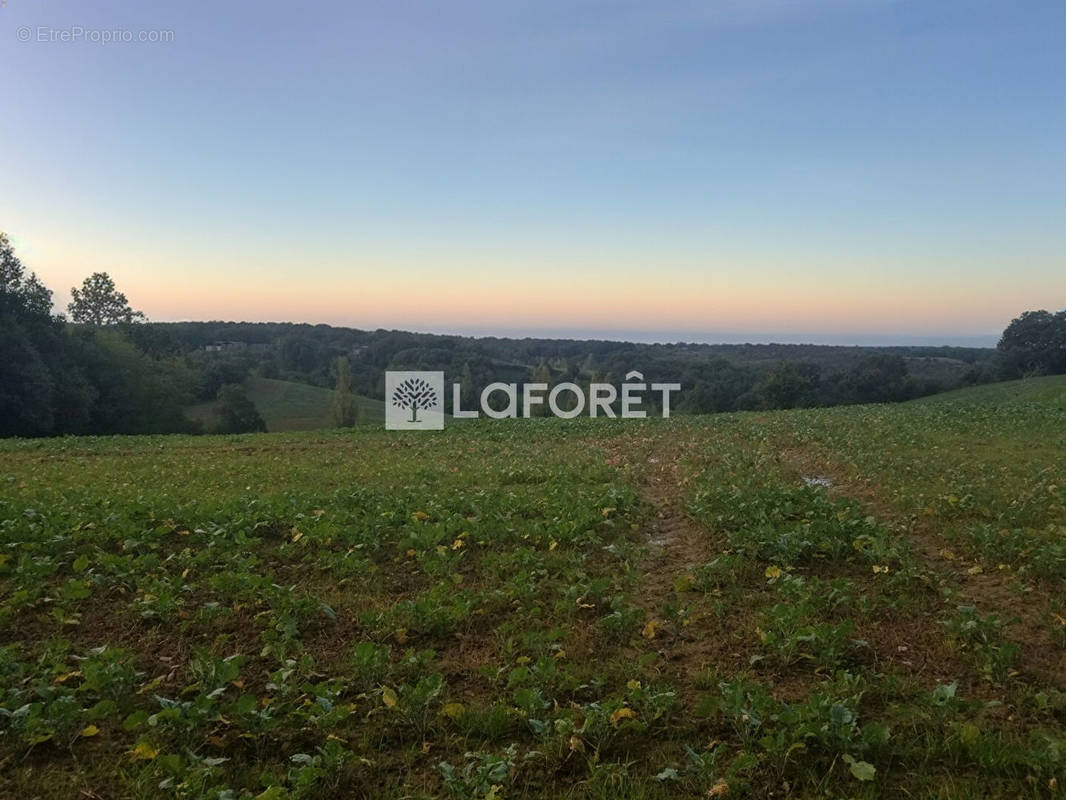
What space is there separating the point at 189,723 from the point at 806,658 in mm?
3428

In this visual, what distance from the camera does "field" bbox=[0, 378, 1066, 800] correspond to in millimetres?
2947

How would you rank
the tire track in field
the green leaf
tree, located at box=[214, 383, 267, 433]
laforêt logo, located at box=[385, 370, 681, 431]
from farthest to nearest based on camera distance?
tree, located at box=[214, 383, 267, 433]
laforêt logo, located at box=[385, 370, 681, 431]
the tire track in field
the green leaf

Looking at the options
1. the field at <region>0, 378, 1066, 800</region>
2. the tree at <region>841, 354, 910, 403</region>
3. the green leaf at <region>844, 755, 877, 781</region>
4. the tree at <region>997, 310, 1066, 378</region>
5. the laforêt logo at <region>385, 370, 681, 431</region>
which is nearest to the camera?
the green leaf at <region>844, 755, 877, 781</region>

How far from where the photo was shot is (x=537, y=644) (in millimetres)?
4238

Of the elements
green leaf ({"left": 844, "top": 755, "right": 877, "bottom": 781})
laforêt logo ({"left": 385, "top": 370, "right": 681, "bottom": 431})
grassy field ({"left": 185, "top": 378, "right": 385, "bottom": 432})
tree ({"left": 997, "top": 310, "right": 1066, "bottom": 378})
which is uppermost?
tree ({"left": 997, "top": 310, "right": 1066, "bottom": 378})

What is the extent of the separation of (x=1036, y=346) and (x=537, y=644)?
74.2 m

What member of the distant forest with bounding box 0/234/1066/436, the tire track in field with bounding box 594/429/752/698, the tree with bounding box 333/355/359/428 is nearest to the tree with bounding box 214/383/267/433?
the distant forest with bounding box 0/234/1066/436

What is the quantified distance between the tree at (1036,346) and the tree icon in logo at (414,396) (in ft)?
186

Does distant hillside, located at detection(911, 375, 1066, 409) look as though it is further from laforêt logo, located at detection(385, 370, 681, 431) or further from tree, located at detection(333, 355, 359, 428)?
tree, located at detection(333, 355, 359, 428)

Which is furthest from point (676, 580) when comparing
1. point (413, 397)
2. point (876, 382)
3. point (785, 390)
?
point (876, 382)

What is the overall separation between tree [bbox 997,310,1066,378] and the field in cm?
6450

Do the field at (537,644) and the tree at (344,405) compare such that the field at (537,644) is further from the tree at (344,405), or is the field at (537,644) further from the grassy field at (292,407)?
the grassy field at (292,407)

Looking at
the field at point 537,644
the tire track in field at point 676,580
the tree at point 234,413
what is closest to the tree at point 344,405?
the tree at point 234,413

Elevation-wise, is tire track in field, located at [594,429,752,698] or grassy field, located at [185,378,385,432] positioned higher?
tire track in field, located at [594,429,752,698]
